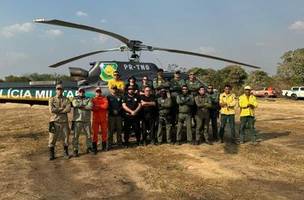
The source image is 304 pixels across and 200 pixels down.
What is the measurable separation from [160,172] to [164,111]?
333 centimetres

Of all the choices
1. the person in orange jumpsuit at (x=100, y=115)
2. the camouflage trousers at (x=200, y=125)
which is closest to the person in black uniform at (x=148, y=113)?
the person in orange jumpsuit at (x=100, y=115)

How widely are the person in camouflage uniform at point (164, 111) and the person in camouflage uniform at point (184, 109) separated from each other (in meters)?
0.25

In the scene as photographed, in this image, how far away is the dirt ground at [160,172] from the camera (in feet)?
23.5

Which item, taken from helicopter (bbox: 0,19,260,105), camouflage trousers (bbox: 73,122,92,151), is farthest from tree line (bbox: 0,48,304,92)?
camouflage trousers (bbox: 73,122,92,151)

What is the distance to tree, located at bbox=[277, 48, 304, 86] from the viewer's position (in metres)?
57.1

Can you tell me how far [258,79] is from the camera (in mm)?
62406

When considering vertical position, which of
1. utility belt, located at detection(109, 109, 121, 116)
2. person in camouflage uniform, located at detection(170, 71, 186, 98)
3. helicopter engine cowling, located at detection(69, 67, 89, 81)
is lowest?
utility belt, located at detection(109, 109, 121, 116)

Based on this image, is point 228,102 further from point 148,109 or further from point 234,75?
point 234,75

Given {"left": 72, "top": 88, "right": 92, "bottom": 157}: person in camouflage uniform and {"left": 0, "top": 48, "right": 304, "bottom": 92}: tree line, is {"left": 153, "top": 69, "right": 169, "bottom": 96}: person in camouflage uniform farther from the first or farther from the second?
{"left": 0, "top": 48, "right": 304, "bottom": 92}: tree line

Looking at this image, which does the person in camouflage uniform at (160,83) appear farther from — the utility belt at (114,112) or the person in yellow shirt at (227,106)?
the person in yellow shirt at (227,106)

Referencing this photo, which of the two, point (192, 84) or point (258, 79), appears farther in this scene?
point (258, 79)

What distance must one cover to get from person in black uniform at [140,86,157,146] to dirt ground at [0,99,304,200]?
52 centimetres

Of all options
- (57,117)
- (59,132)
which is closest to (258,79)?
(59,132)

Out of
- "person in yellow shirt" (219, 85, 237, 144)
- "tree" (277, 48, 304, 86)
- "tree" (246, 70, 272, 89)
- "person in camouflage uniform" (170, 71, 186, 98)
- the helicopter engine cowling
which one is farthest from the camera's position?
"tree" (246, 70, 272, 89)
